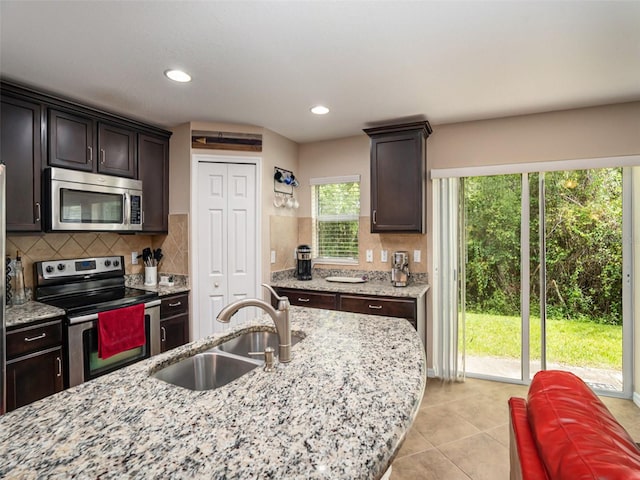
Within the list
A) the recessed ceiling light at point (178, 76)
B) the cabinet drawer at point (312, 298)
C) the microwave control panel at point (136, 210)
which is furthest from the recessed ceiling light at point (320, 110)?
the microwave control panel at point (136, 210)

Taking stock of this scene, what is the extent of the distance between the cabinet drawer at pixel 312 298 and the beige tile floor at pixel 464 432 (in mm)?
1168

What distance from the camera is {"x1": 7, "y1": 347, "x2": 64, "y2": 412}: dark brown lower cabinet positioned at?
6.72 feet

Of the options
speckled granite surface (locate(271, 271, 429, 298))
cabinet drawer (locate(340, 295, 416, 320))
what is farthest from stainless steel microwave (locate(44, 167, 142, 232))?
cabinet drawer (locate(340, 295, 416, 320))

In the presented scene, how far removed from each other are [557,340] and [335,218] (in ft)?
8.10

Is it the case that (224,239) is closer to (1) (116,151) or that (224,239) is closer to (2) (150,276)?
(2) (150,276)

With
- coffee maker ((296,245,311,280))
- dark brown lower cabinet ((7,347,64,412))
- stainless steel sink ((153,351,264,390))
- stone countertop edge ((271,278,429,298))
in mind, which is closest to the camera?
stainless steel sink ((153,351,264,390))

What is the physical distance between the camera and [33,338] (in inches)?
84.4

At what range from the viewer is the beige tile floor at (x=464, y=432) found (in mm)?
2074

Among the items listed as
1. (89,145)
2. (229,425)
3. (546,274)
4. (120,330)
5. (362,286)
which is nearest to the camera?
(229,425)

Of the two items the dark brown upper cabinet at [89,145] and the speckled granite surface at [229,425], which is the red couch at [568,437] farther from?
the dark brown upper cabinet at [89,145]

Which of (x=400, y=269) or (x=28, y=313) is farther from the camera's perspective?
(x=400, y=269)

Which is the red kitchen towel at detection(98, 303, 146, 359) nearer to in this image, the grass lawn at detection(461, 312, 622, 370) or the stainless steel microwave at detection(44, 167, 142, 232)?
the stainless steel microwave at detection(44, 167, 142, 232)

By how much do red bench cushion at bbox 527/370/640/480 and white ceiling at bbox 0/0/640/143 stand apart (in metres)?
1.68

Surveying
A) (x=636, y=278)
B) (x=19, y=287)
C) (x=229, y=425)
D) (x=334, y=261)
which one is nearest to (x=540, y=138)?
(x=636, y=278)
